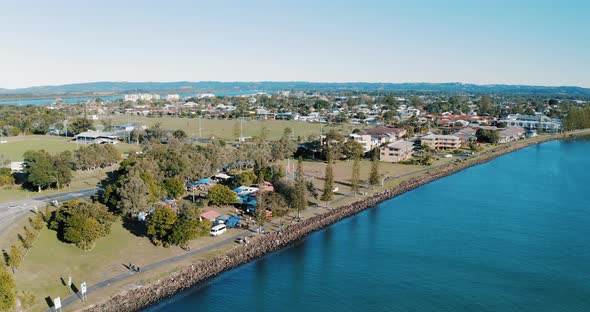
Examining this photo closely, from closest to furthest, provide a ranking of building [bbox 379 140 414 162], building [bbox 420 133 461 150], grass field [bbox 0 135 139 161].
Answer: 1. grass field [bbox 0 135 139 161]
2. building [bbox 379 140 414 162]
3. building [bbox 420 133 461 150]

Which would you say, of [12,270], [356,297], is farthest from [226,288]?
[12,270]

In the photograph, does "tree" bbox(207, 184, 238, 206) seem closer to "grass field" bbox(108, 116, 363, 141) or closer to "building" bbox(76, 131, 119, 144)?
"building" bbox(76, 131, 119, 144)

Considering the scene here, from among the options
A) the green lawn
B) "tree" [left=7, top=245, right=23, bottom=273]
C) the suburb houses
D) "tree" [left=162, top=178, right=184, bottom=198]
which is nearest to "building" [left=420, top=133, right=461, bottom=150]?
the suburb houses

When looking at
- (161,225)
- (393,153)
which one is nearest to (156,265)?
(161,225)

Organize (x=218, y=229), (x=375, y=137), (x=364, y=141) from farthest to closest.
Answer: (x=375, y=137) < (x=364, y=141) < (x=218, y=229)

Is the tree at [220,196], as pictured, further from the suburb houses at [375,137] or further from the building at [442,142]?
the building at [442,142]

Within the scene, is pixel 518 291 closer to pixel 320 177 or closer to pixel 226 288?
pixel 226 288

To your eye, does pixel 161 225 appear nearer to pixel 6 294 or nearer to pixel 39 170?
pixel 6 294
